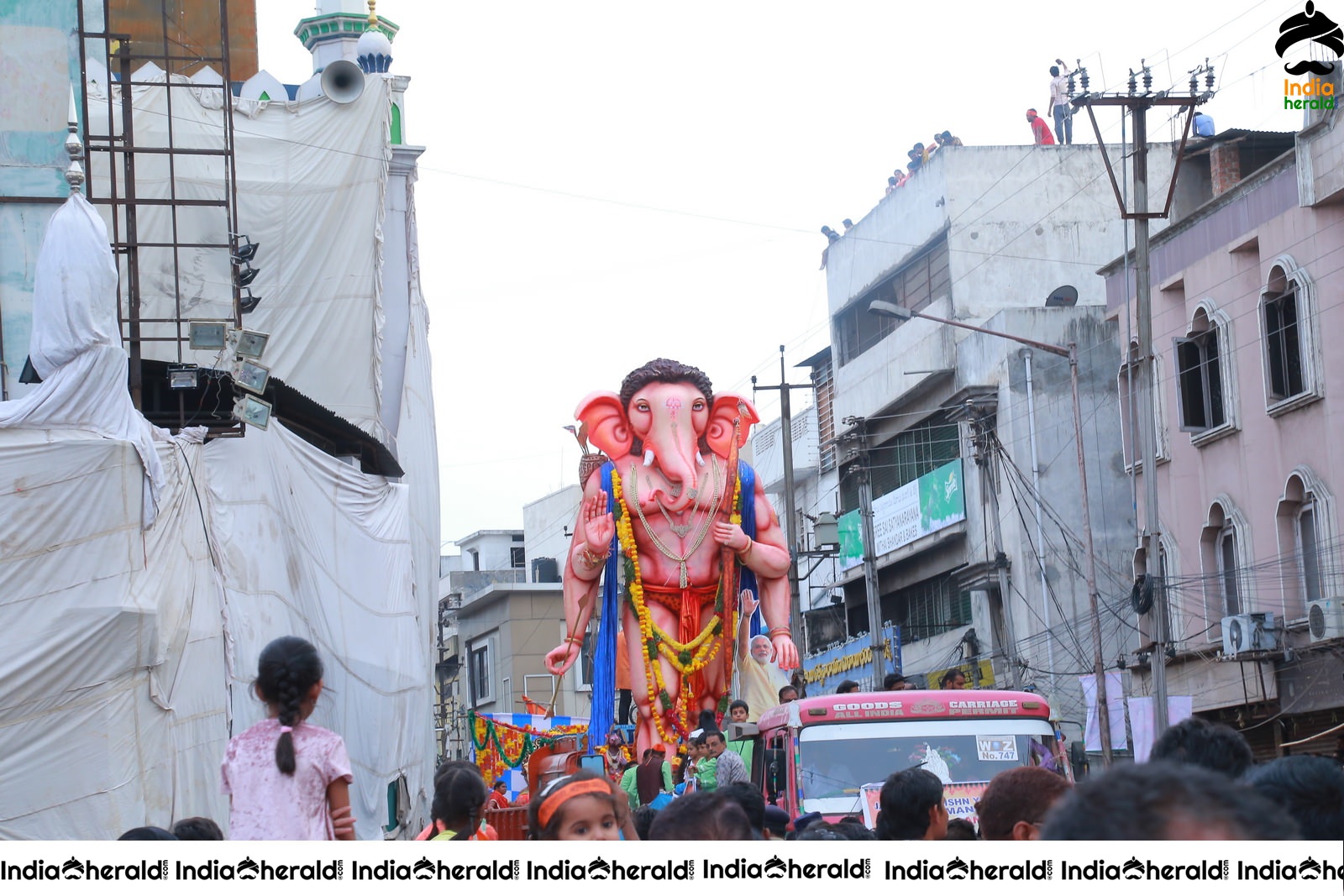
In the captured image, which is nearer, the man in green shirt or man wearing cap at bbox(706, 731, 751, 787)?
man wearing cap at bbox(706, 731, 751, 787)

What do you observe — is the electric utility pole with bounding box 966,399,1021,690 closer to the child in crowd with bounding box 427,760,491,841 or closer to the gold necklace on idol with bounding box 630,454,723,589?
the gold necklace on idol with bounding box 630,454,723,589

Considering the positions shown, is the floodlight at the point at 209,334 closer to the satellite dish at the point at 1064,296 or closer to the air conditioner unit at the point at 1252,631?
the air conditioner unit at the point at 1252,631

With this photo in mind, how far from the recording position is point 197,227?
24.4m

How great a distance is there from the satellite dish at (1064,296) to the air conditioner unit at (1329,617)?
46.6ft

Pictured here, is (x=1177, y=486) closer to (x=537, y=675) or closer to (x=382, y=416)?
(x=382, y=416)

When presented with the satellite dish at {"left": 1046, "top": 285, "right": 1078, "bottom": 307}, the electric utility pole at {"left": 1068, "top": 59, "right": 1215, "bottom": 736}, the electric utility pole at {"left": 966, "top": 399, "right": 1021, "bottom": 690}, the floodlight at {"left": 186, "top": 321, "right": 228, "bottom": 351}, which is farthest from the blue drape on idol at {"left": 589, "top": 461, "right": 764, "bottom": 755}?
the satellite dish at {"left": 1046, "top": 285, "right": 1078, "bottom": 307}

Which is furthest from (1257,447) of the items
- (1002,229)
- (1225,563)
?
(1002,229)

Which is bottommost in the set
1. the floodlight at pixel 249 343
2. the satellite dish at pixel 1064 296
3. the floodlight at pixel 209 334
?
the floodlight at pixel 249 343

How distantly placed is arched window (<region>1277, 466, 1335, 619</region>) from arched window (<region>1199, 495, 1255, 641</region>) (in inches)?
34.5

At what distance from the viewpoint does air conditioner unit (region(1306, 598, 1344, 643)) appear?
2214 centimetres

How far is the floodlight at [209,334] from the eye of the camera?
1582 cm

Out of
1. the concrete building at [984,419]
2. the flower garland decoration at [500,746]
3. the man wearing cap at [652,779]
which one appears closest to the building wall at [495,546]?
the concrete building at [984,419]
